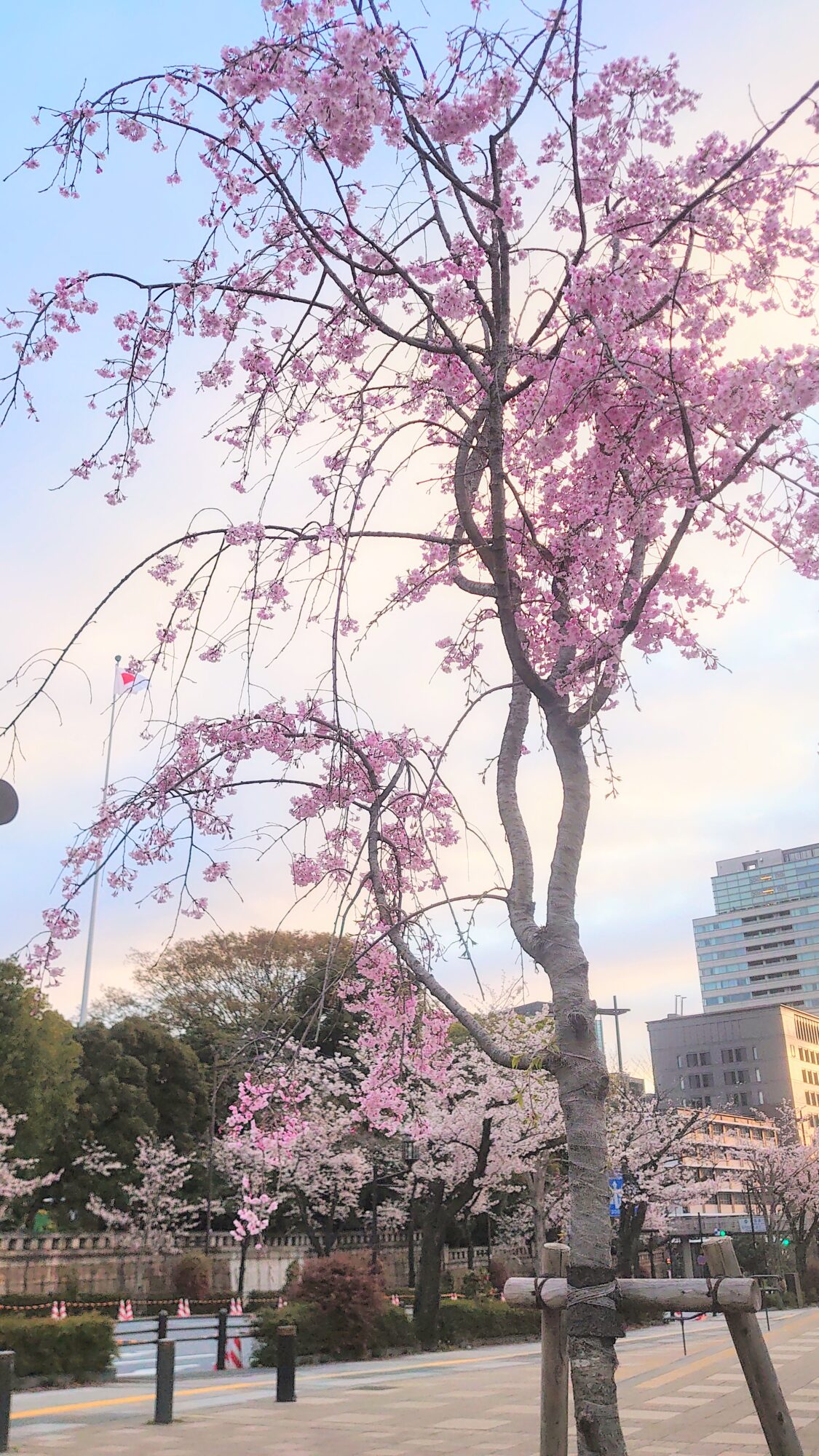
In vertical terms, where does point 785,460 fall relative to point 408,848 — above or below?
above

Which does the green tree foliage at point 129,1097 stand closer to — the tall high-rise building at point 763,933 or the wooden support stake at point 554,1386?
the wooden support stake at point 554,1386

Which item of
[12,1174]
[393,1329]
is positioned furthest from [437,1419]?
[12,1174]

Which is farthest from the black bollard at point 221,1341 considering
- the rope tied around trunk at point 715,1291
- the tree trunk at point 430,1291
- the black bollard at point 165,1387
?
the rope tied around trunk at point 715,1291

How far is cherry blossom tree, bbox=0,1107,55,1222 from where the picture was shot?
95.9 feet

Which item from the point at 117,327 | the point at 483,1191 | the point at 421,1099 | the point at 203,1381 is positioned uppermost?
the point at 117,327

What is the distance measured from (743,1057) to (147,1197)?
249ft

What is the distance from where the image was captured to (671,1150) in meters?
35.7

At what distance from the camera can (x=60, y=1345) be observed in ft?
49.5

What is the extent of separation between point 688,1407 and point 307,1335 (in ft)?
28.1

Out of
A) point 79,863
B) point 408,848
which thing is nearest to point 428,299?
point 408,848

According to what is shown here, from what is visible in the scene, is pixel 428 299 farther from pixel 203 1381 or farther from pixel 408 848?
A: pixel 203 1381

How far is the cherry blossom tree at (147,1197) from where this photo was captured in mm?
33000

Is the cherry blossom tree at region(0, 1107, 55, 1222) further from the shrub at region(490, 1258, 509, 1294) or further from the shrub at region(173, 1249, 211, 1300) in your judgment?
the shrub at region(490, 1258, 509, 1294)

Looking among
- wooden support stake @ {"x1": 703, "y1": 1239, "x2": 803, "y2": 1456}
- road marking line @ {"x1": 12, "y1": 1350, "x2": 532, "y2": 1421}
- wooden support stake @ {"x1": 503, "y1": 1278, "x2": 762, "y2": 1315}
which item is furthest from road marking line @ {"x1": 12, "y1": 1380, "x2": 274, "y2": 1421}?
wooden support stake @ {"x1": 703, "y1": 1239, "x2": 803, "y2": 1456}
